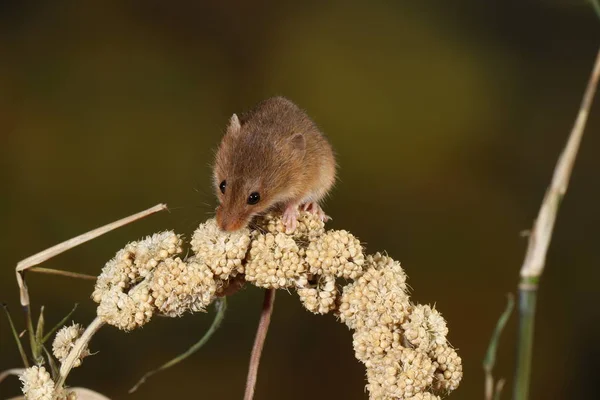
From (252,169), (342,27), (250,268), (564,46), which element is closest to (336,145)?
(342,27)

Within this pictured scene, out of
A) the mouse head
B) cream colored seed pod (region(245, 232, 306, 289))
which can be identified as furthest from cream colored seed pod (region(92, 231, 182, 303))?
the mouse head

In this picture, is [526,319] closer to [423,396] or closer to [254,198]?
[423,396]

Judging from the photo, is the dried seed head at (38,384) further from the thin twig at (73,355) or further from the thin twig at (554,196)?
the thin twig at (554,196)

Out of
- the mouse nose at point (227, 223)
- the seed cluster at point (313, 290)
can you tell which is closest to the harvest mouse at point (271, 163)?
the mouse nose at point (227, 223)

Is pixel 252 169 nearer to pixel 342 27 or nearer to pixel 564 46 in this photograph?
pixel 342 27

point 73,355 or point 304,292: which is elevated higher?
point 304,292

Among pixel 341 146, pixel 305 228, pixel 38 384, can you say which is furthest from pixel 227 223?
pixel 341 146

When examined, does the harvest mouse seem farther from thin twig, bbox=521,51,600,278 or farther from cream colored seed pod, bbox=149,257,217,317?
thin twig, bbox=521,51,600,278
